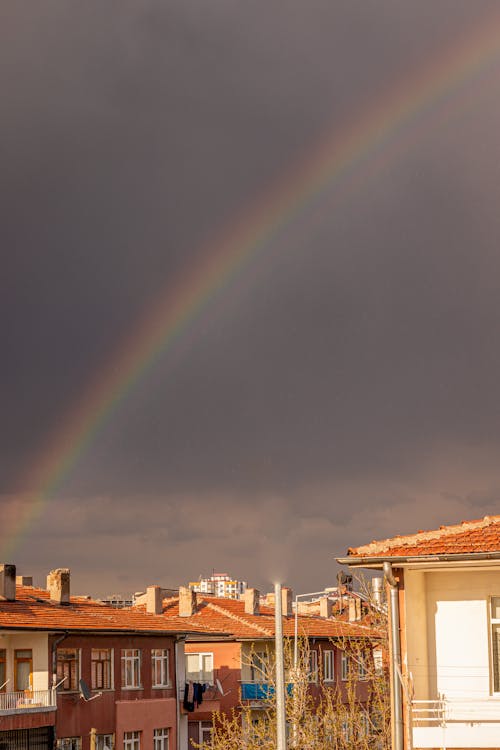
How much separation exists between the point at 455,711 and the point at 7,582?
126 ft

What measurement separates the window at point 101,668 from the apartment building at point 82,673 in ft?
0.16

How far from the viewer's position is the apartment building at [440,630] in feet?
73.6

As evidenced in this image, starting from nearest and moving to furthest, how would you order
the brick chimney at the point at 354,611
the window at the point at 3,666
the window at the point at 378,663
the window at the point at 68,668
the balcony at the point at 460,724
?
the balcony at the point at 460,724, the window at the point at 3,666, the window at the point at 378,663, the window at the point at 68,668, the brick chimney at the point at 354,611

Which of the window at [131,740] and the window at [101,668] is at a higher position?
the window at [101,668]

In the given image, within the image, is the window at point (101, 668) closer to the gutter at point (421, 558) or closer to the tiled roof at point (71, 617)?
the tiled roof at point (71, 617)

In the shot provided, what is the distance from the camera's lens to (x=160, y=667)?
203 ft

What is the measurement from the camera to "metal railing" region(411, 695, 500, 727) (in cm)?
2227

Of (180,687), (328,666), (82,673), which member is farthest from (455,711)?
(328,666)

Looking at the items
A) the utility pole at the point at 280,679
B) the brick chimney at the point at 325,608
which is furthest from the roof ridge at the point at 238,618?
the utility pole at the point at 280,679

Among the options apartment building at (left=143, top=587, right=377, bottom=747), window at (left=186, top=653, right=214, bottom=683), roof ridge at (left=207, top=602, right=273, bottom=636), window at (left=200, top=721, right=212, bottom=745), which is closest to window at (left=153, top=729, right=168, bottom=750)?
apartment building at (left=143, top=587, right=377, bottom=747)

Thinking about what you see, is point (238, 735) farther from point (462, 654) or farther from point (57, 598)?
point (462, 654)

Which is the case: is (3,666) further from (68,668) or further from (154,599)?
(154,599)

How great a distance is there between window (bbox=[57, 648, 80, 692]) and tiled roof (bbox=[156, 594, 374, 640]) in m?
15.9

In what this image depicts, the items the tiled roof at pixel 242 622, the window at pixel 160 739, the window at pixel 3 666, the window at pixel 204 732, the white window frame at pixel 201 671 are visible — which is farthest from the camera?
the tiled roof at pixel 242 622
